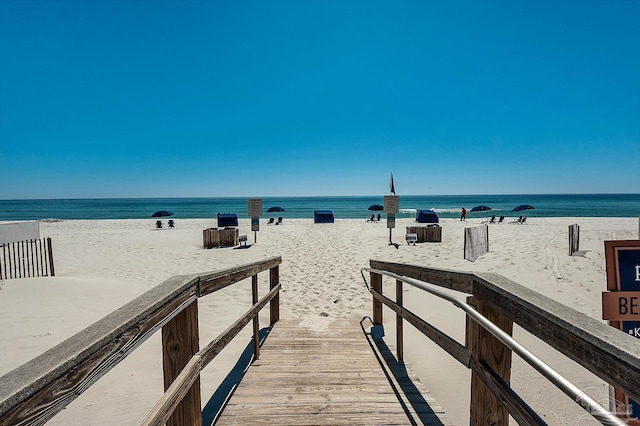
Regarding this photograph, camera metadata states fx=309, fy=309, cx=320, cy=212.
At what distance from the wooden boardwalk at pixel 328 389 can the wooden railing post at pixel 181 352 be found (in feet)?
2.08

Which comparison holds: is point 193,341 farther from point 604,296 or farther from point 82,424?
point 604,296

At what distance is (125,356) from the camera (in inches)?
44.1

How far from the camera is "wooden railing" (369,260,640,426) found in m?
0.97

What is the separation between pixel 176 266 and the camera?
9891 mm

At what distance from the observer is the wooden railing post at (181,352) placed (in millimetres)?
1688

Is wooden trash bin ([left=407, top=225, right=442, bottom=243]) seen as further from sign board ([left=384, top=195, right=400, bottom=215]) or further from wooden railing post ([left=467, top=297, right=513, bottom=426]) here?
wooden railing post ([left=467, top=297, right=513, bottom=426])

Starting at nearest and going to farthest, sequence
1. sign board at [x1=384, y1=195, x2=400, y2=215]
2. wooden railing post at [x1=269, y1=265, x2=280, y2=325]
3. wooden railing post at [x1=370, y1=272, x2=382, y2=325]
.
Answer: wooden railing post at [x1=370, y1=272, x2=382, y2=325]
wooden railing post at [x1=269, y1=265, x2=280, y2=325]
sign board at [x1=384, y1=195, x2=400, y2=215]

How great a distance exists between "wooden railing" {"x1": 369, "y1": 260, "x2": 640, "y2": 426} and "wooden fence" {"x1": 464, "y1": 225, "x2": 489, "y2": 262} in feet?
27.7

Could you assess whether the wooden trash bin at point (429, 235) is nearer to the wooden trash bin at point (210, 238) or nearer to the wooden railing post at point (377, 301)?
A: the wooden trash bin at point (210, 238)

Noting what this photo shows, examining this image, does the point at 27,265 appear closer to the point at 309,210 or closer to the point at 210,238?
the point at 210,238

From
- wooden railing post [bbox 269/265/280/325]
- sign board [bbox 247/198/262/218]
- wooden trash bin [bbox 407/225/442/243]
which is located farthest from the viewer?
sign board [bbox 247/198/262/218]

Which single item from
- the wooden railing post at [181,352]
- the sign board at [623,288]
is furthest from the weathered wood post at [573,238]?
the wooden railing post at [181,352]

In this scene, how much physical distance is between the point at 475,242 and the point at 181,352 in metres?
10.5

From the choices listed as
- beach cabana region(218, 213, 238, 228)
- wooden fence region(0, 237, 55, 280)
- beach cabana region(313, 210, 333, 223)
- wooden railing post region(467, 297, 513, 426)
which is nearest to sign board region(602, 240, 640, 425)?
wooden railing post region(467, 297, 513, 426)
